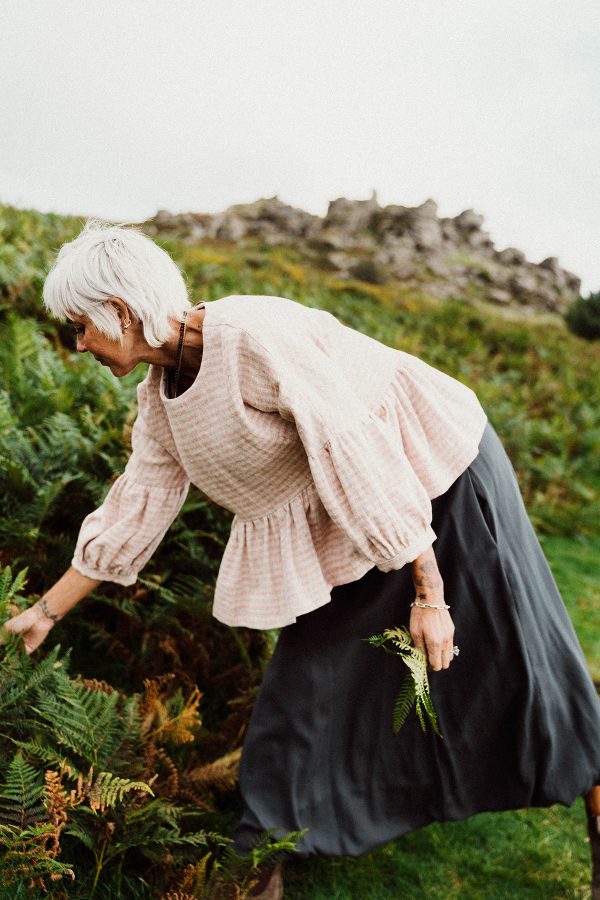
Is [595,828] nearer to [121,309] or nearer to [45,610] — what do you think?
[45,610]

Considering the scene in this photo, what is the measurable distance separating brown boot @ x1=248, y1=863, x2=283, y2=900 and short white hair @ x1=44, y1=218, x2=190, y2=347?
6.35 feet

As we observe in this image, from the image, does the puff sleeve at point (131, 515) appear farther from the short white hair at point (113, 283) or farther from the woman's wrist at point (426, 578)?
the woman's wrist at point (426, 578)

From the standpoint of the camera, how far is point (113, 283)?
209 cm

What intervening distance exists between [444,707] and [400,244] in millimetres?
49411

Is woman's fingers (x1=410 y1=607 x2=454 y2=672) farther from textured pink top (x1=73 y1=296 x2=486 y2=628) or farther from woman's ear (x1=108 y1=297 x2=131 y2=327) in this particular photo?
woman's ear (x1=108 y1=297 x2=131 y2=327)

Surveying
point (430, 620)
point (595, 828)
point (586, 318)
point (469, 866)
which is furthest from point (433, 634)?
point (586, 318)

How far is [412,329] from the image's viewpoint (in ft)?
45.1

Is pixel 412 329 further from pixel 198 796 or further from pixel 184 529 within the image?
pixel 198 796

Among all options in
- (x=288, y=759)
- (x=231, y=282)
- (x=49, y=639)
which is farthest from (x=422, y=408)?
(x=231, y=282)

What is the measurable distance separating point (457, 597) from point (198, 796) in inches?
55.1

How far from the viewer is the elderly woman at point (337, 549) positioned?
2.16m

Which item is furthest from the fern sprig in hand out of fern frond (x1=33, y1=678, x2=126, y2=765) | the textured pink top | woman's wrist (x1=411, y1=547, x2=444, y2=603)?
fern frond (x1=33, y1=678, x2=126, y2=765)

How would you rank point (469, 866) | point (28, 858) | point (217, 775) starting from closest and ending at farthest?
point (28, 858) → point (217, 775) → point (469, 866)

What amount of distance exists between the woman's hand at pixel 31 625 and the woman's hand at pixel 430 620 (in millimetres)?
1350
